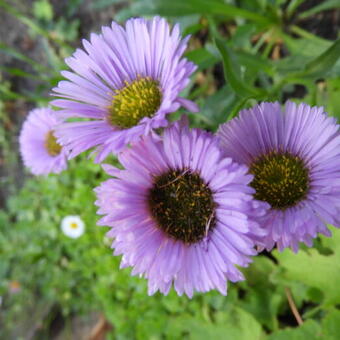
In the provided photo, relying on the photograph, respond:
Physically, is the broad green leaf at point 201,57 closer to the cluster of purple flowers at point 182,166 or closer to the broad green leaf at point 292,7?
the cluster of purple flowers at point 182,166

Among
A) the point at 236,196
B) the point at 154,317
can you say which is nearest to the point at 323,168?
the point at 236,196

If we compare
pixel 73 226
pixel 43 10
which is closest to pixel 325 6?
pixel 73 226

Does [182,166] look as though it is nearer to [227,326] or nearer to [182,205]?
[182,205]

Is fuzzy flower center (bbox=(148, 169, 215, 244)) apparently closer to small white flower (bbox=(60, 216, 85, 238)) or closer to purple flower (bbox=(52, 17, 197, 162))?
purple flower (bbox=(52, 17, 197, 162))

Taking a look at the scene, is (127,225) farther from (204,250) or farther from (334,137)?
(334,137)

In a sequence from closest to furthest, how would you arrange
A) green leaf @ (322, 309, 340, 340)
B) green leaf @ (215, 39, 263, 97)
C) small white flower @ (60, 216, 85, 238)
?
1. green leaf @ (215, 39, 263, 97)
2. green leaf @ (322, 309, 340, 340)
3. small white flower @ (60, 216, 85, 238)

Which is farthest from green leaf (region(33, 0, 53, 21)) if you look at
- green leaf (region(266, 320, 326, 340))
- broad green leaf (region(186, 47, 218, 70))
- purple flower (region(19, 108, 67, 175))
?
green leaf (region(266, 320, 326, 340))

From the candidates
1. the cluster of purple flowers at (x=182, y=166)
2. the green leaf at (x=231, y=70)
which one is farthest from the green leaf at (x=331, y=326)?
the green leaf at (x=231, y=70)
